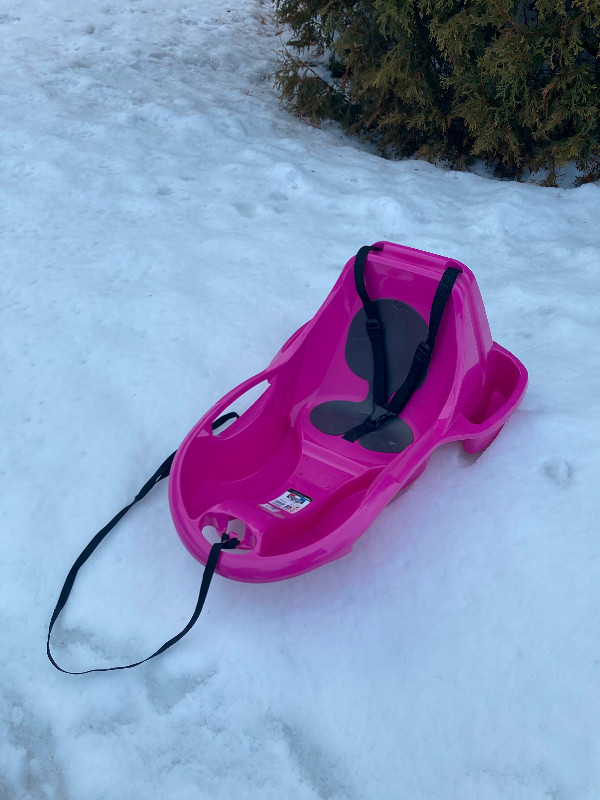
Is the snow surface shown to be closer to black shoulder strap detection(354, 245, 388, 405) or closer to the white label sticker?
the white label sticker

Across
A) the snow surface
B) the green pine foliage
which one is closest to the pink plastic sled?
the snow surface

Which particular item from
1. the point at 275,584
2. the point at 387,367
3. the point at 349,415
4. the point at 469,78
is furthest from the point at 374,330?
the point at 469,78

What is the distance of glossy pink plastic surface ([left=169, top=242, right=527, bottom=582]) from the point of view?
1787mm

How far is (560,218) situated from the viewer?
119 inches

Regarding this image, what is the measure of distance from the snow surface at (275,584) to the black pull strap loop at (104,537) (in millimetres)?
38

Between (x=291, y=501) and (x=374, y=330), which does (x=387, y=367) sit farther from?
(x=291, y=501)

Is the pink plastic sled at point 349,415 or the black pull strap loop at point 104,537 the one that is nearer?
the black pull strap loop at point 104,537

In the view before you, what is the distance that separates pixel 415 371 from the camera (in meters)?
2.07

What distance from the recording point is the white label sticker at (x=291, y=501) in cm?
191

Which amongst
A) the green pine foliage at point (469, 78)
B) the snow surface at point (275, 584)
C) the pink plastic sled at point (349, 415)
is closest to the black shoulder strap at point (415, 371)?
the pink plastic sled at point (349, 415)

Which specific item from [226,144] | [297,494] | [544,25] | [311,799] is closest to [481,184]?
[544,25]

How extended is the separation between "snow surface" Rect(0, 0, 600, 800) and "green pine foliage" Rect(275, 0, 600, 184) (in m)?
0.27

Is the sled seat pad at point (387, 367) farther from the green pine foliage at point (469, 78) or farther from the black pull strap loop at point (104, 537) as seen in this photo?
the green pine foliage at point (469, 78)

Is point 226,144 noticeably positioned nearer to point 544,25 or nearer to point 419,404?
point 544,25
